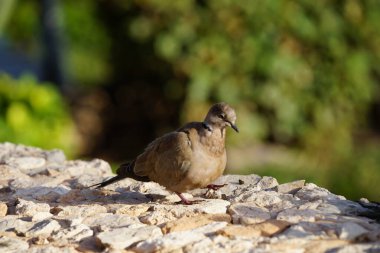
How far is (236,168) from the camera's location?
9.58 metres

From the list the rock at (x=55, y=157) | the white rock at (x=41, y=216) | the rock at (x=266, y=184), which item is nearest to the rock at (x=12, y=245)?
the white rock at (x=41, y=216)

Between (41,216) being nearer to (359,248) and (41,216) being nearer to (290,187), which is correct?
(290,187)

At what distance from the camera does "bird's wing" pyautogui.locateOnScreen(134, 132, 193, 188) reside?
15.9ft

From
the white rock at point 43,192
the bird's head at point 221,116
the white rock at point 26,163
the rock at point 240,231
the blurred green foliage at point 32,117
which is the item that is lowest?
the rock at point 240,231

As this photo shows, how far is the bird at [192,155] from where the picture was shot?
4832mm

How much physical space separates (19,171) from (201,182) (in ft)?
4.99

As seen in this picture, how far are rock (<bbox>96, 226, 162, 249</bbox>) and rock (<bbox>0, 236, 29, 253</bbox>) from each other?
1.16ft

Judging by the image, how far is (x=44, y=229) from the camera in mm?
4594

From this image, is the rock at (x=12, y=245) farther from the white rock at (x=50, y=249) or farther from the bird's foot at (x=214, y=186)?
the bird's foot at (x=214, y=186)

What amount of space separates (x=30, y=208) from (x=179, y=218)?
838 mm

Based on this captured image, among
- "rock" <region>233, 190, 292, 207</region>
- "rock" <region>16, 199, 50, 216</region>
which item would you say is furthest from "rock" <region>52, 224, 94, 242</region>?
"rock" <region>233, 190, 292, 207</region>

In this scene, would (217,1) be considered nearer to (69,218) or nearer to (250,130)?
(250,130)

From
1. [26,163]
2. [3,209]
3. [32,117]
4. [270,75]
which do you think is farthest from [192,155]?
[270,75]

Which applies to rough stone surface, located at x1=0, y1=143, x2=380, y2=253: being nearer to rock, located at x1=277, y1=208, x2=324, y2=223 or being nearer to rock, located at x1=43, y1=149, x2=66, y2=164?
rock, located at x1=277, y1=208, x2=324, y2=223
